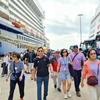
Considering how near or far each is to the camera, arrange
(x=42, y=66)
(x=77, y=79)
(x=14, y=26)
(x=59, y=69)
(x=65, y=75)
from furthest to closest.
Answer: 1. (x=14, y=26)
2. (x=77, y=79)
3. (x=59, y=69)
4. (x=65, y=75)
5. (x=42, y=66)

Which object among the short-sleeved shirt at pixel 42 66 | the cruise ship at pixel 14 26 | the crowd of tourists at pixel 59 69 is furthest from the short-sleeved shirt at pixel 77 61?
the cruise ship at pixel 14 26

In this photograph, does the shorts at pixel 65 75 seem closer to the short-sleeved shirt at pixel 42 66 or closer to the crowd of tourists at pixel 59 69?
the crowd of tourists at pixel 59 69

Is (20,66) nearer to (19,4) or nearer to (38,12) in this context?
(19,4)

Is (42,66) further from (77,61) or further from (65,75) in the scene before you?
(77,61)

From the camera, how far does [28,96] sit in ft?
26.1

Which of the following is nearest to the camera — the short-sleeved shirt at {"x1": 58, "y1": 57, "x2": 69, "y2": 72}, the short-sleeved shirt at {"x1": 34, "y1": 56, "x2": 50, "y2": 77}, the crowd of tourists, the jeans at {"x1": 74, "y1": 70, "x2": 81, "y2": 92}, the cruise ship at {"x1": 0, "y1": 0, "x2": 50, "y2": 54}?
the crowd of tourists

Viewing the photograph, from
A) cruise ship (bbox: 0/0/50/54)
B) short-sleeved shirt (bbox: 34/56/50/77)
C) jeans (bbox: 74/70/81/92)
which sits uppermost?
cruise ship (bbox: 0/0/50/54)

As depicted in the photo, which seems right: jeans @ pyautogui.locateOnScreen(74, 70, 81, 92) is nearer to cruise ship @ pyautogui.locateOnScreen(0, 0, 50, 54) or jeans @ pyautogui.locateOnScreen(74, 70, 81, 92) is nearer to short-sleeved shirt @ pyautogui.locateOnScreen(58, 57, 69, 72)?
short-sleeved shirt @ pyautogui.locateOnScreen(58, 57, 69, 72)

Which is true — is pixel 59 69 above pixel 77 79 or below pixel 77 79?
above

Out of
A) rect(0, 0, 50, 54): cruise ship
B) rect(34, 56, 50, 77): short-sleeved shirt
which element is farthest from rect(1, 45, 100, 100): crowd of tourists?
rect(0, 0, 50, 54): cruise ship

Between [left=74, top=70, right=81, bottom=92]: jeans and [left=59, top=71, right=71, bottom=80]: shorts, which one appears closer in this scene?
[left=59, top=71, right=71, bottom=80]: shorts

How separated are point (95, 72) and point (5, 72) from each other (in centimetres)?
1080

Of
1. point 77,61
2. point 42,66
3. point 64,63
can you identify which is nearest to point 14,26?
point 77,61

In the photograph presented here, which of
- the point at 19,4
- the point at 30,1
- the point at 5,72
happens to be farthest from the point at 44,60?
the point at 30,1
